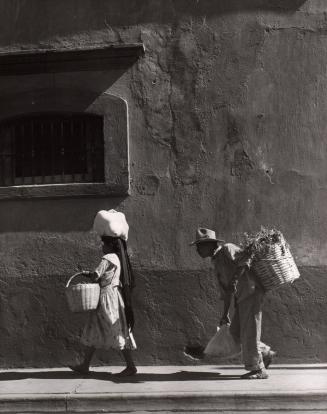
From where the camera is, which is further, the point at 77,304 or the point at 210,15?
the point at 210,15

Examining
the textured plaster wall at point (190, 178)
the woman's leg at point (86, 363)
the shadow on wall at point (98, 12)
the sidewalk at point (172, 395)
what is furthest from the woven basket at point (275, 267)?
the shadow on wall at point (98, 12)

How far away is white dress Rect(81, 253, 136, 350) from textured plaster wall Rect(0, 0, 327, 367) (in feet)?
2.95

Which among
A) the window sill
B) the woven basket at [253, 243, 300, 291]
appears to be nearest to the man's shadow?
the woven basket at [253, 243, 300, 291]

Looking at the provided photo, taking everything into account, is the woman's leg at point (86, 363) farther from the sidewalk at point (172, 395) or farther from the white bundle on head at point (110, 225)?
the white bundle on head at point (110, 225)

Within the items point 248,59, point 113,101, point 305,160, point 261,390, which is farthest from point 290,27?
point 261,390

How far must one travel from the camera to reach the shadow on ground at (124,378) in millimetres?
8430

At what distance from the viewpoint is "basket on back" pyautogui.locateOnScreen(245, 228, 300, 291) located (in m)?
8.25

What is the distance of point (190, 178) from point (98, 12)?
7.44 ft

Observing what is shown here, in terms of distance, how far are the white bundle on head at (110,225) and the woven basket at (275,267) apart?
1.49 meters

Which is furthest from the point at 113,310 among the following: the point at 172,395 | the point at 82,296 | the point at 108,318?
the point at 172,395

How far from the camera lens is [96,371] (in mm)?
9164

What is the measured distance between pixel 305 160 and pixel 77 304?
3129mm

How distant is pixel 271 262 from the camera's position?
325 inches

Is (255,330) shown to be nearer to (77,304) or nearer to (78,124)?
(77,304)
